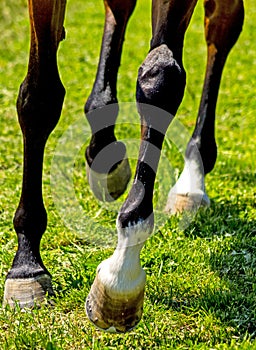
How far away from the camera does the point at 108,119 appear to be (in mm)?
4000

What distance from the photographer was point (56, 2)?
9.68 ft

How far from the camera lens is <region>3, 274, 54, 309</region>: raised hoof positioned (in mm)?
3000

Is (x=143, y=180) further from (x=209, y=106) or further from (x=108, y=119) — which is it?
(x=209, y=106)

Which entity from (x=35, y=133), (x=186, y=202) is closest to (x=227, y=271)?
(x=186, y=202)

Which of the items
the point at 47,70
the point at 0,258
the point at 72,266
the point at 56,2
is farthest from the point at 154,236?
the point at 56,2

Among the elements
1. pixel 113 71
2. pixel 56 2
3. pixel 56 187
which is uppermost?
pixel 56 2

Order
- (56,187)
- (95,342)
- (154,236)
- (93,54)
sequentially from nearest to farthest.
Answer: (95,342)
(154,236)
(56,187)
(93,54)

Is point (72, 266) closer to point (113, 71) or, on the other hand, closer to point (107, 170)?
point (107, 170)

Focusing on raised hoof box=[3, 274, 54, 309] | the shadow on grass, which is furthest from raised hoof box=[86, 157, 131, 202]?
raised hoof box=[3, 274, 54, 309]

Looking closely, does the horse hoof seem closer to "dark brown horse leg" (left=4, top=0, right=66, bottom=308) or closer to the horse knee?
"dark brown horse leg" (left=4, top=0, right=66, bottom=308)

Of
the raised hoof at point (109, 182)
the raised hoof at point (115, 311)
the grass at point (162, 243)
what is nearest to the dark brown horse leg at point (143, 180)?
the raised hoof at point (115, 311)

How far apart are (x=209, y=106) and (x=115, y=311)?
5.90 ft

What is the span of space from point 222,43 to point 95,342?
2013mm

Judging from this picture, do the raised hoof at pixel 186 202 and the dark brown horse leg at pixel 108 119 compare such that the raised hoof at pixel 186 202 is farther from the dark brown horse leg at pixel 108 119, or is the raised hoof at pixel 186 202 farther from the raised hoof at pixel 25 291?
the raised hoof at pixel 25 291
